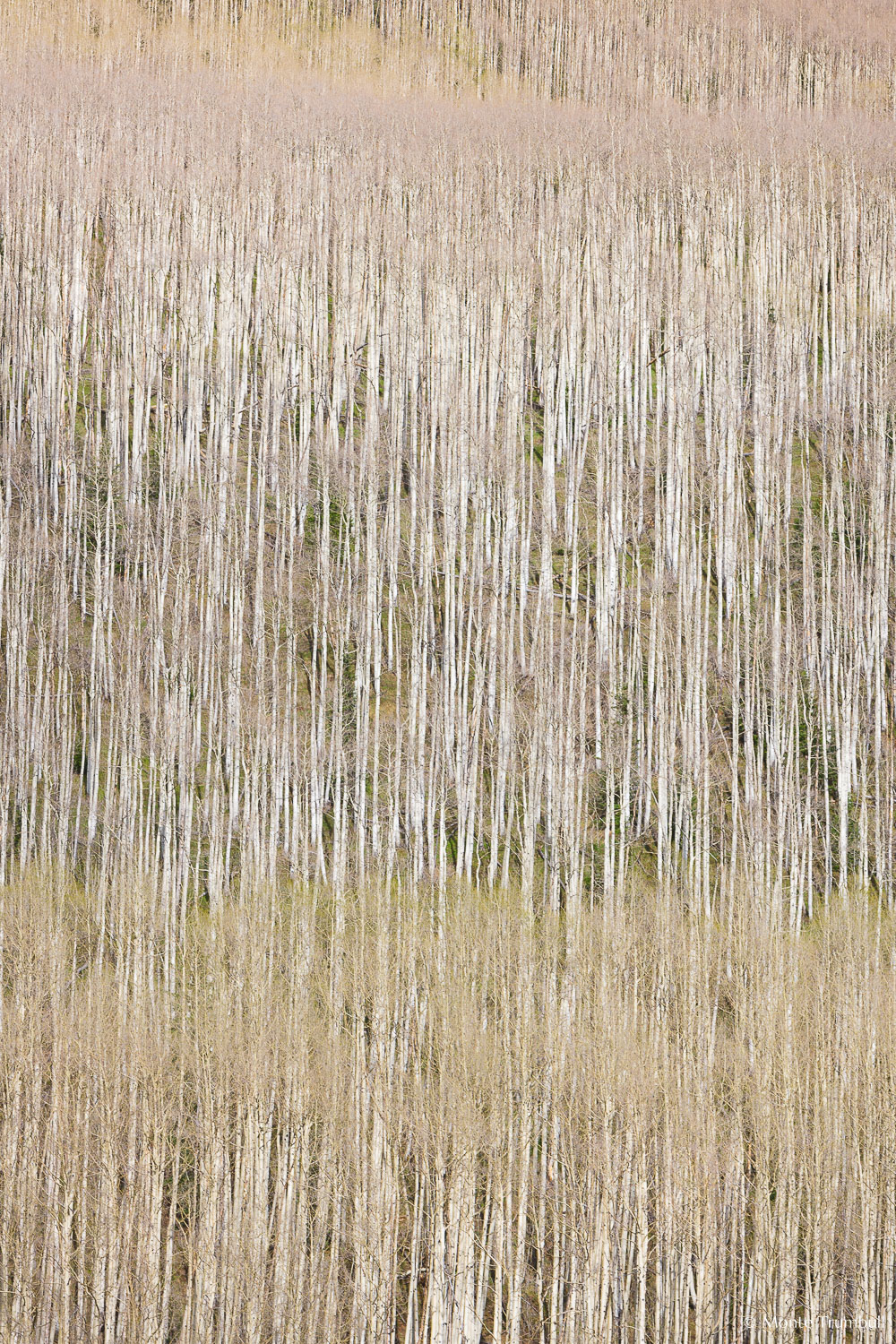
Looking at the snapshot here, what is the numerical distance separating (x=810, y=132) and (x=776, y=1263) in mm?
26589

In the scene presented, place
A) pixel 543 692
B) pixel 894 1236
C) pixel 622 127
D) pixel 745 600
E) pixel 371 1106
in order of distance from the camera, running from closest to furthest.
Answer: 1. pixel 894 1236
2. pixel 371 1106
3. pixel 543 692
4. pixel 745 600
5. pixel 622 127

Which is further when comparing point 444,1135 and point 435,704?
point 435,704

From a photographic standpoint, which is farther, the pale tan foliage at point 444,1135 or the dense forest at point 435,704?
the dense forest at point 435,704

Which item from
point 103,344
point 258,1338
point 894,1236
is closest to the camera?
point 258,1338

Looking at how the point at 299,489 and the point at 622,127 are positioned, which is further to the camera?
the point at 622,127

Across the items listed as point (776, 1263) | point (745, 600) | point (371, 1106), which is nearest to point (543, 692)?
point (745, 600)

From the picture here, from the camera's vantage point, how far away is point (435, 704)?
74.0 feet

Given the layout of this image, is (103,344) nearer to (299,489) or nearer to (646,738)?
(299,489)

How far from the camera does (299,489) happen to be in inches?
963

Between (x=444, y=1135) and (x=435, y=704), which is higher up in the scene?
(x=435, y=704)

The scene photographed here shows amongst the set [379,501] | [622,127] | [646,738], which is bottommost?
[646,738]

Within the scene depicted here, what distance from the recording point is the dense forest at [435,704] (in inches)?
579

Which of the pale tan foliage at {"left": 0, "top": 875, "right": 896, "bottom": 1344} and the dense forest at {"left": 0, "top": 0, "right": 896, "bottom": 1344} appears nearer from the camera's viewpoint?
the pale tan foliage at {"left": 0, "top": 875, "right": 896, "bottom": 1344}

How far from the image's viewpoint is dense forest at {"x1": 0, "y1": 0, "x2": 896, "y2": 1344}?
48.2ft
